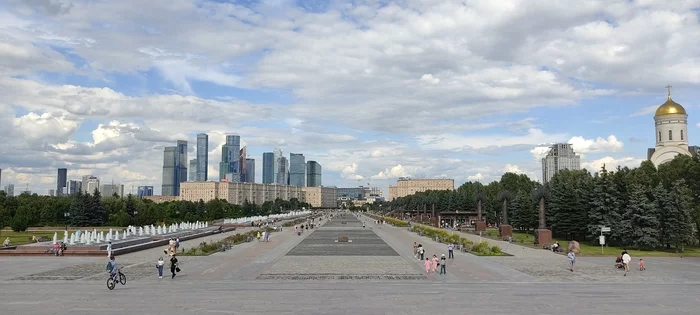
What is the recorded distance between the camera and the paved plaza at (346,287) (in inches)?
695

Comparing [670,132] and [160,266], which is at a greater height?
[670,132]

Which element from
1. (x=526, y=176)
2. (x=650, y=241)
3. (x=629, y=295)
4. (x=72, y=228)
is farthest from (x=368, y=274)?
(x=526, y=176)

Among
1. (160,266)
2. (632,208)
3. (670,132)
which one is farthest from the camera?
(670,132)

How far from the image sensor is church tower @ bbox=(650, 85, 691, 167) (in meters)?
87.2

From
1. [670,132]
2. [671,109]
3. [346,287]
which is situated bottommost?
[346,287]

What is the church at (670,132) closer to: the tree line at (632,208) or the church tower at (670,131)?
the church tower at (670,131)

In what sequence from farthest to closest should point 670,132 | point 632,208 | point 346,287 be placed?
point 670,132 → point 632,208 → point 346,287

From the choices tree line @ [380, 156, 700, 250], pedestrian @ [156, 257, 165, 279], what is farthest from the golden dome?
pedestrian @ [156, 257, 165, 279]

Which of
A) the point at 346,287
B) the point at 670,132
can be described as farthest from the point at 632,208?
the point at 670,132

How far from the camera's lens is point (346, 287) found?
22.2 meters

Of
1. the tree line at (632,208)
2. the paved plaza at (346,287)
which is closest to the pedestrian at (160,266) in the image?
the paved plaza at (346,287)

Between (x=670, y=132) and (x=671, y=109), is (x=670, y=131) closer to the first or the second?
(x=670, y=132)

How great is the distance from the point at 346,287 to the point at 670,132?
8401 cm

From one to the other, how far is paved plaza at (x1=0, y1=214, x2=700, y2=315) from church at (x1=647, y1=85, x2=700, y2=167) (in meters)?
59.9
